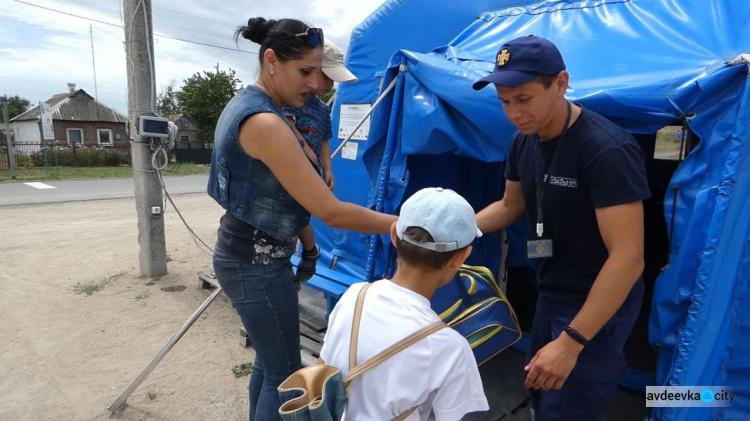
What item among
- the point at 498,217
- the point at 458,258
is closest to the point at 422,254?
the point at 458,258

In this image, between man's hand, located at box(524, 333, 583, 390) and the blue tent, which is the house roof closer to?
the blue tent

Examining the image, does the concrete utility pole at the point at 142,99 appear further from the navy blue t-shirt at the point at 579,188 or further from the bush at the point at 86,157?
the bush at the point at 86,157

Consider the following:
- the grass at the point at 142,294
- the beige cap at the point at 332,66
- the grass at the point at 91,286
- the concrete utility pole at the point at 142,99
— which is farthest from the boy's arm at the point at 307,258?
the grass at the point at 91,286

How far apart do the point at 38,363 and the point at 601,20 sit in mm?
4834

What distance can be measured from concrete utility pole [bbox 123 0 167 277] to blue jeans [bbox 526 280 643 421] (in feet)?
16.1

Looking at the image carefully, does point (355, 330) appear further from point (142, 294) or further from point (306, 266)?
point (142, 294)

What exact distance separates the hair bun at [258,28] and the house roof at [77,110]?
44.2 m

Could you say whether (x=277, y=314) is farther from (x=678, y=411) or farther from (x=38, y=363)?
(x=38, y=363)

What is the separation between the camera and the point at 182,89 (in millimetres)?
31094

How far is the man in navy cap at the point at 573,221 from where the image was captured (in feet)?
4.92

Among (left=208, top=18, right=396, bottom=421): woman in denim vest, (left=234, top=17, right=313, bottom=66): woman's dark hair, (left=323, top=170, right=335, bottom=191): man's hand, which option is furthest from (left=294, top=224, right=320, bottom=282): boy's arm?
(left=234, top=17, right=313, bottom=66): woman's dark hair

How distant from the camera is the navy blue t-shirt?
1.51 m

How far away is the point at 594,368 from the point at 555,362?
32 centimetres

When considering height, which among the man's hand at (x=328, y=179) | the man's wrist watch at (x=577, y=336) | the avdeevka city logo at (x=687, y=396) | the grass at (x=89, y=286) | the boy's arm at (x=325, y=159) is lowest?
the grass at (x=89, y=286)
